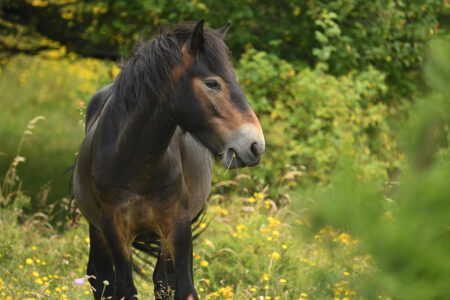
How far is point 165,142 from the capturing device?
2973 millimetres

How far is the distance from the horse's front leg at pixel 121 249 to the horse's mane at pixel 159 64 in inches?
23.1

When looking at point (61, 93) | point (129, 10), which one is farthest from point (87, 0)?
point (61, 93)

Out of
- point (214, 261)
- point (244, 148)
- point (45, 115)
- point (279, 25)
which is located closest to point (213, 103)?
point (244, 148)

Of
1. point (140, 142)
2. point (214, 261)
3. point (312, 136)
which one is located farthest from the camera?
point (312, 136)

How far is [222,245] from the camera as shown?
493 cm

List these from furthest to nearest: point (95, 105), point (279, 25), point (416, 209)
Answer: point (279, 25), point (95, 105), point (416, 209)

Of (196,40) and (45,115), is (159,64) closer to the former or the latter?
(196,40)

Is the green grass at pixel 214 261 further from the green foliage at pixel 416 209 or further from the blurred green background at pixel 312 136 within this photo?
the green foliage at pixel 416 209

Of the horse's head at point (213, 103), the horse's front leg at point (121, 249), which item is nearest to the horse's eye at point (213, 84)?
the horse's head at point (213, 103)

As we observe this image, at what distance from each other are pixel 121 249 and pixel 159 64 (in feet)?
3.26

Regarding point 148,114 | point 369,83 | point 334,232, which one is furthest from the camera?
point 369,83

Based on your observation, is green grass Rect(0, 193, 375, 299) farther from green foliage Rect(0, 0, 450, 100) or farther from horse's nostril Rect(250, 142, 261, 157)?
green foliage Rect(0, 0, 450, 100)

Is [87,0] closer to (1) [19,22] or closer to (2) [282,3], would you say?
(1) [19,22]

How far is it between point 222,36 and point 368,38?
447 centimetres
